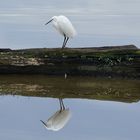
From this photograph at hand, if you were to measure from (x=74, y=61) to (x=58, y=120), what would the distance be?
4.20 metres

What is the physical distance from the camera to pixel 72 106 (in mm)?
12102

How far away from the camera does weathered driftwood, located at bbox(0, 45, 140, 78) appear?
14664mm

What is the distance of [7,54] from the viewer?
1473cm

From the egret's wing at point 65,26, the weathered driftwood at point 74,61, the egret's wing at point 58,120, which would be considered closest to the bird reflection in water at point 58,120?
the egret's wing at point 58,120

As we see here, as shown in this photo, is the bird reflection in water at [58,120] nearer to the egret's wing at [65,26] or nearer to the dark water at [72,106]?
the dark water at [72,106]

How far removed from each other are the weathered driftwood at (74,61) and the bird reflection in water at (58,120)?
293cm

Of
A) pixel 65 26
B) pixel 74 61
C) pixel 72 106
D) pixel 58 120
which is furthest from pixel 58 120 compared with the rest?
pixel 65 26

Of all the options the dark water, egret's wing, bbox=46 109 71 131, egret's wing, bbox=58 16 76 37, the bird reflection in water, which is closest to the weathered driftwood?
the dark water

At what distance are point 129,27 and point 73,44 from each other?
12.7 ft

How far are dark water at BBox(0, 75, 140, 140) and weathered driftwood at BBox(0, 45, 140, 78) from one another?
0.19 m

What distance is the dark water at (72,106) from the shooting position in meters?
9.83

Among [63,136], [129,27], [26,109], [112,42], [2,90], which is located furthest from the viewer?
[129,27]

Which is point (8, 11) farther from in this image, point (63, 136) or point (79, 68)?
→ point (63, 136)

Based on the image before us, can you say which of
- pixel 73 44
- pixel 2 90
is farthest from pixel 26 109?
pixel 73 44
